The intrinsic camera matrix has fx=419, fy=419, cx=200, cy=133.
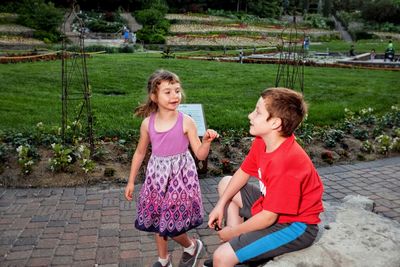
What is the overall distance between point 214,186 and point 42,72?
393 inches

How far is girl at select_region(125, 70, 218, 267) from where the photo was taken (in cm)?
318

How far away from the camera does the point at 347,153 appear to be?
657cm

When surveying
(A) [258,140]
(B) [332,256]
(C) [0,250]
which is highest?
(A) [258,140]

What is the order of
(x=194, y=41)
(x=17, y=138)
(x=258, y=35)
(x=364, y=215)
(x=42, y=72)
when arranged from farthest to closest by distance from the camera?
(x=258, y=35) < (x=194, y=41) < (x=42, y=72) < (x=17, y=138) < (x=364, y=215)

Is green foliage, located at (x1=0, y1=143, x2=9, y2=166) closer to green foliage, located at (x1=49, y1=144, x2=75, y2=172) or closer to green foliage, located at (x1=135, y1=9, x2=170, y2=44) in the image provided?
green foliage, located at (x1=49, y1=144, x2=75, y2=172)

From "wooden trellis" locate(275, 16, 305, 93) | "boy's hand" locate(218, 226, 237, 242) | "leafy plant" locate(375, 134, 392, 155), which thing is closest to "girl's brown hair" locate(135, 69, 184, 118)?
"boy's hand" locate(218, 226, 237, 242)

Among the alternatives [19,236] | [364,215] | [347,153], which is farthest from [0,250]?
[347,153]

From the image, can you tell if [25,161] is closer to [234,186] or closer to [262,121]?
[234,186]

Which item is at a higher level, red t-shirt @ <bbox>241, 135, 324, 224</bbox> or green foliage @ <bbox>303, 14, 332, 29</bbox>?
green foliage @ <bbox>303, 14, 332, 29</bbox>

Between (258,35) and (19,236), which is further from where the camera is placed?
(258,35)

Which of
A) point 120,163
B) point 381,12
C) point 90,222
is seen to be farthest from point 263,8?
point 90,222

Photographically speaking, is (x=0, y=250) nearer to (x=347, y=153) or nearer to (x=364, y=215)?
(x=364, y=215)

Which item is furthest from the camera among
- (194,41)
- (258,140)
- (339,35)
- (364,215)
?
(339,35)

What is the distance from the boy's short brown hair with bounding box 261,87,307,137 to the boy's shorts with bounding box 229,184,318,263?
622mm
